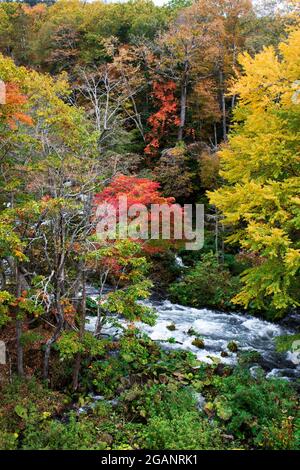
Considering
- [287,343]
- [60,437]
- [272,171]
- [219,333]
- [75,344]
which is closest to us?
[60,437]

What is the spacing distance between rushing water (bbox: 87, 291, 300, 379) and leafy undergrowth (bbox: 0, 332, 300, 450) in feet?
4.25

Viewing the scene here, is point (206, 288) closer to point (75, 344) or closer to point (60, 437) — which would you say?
point (75, 344)

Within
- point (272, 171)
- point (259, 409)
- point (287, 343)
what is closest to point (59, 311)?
point (259, 409)

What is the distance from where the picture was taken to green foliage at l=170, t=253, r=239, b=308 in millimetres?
15312

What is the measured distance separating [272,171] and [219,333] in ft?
19.9

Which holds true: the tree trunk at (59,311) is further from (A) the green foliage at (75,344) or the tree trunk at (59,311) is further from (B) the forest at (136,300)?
(A) the green foliage at (75,344)

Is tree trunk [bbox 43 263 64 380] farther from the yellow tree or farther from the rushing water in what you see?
the yellow tree

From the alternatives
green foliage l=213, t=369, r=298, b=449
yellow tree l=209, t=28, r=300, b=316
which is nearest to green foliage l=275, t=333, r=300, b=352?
Answer: green foliage l=213, t=369, r=298, b=449

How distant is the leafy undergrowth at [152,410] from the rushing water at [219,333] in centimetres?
130

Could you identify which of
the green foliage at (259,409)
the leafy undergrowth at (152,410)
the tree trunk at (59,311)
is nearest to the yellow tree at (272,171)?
the green foliage at (259,409)

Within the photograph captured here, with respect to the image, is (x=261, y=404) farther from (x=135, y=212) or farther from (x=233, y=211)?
(x=135, y=212)

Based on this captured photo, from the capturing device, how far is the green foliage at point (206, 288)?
15.3 m

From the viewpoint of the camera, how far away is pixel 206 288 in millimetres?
15609

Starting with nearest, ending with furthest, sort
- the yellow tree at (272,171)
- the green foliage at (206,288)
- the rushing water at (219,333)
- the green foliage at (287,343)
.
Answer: the yellow tree at (272,171)
the green foliage at (287,343)
the rushing water at (219,333)
the green foliage at (206,288)
